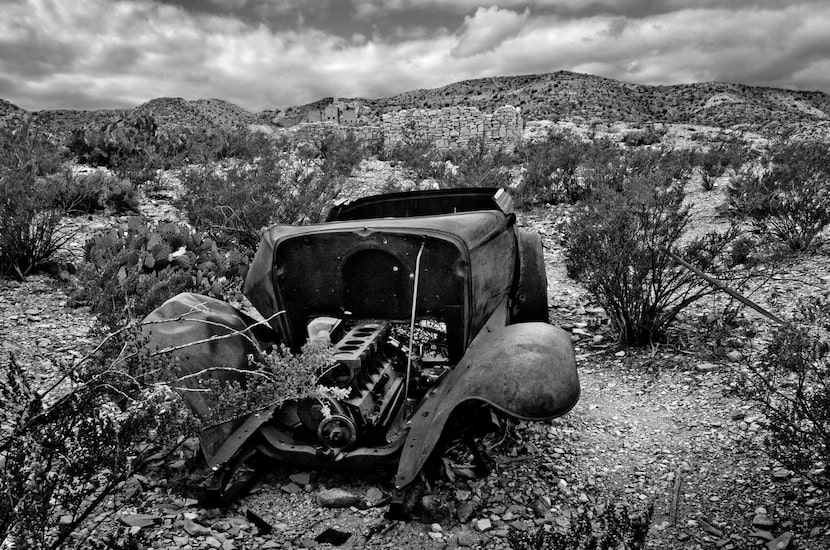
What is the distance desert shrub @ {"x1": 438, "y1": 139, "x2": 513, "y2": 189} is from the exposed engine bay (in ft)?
25.9

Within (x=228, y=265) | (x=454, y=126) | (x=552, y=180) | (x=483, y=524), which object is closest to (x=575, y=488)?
(x=483, y=524)

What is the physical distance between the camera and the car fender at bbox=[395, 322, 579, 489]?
9.58 ft

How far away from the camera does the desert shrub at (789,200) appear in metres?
7.72

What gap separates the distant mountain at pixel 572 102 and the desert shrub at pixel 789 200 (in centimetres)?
2586

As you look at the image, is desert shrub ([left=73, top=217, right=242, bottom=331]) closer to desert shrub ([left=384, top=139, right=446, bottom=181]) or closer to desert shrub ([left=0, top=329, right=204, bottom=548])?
→ desert shrub ([left=0, top=329, right=204, bottom=548])

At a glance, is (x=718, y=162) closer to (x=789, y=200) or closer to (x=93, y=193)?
(x=789, y=200)

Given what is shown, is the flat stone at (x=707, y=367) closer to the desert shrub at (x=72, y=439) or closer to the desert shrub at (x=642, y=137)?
the desert shrub at (x=72, y=439)

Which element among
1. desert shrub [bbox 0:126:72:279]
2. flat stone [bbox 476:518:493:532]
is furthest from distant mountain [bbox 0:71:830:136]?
flat stone [bbox 476:518:493:532]

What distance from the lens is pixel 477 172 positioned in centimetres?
1318

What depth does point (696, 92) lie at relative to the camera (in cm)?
4866

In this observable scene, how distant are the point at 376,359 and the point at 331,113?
26.7 meters

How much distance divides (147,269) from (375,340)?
3650mm

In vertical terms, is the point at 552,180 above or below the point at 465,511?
above

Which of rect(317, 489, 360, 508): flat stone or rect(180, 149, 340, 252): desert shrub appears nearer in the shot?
rect(317, 489, 360, 508): flat stone
